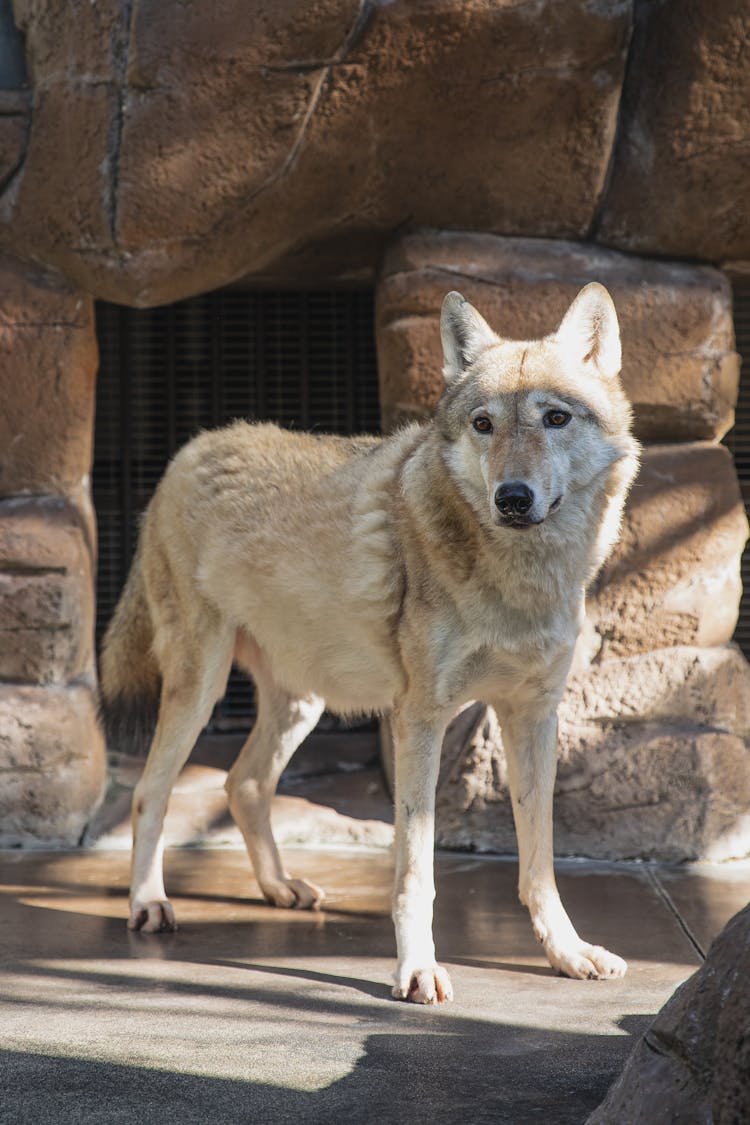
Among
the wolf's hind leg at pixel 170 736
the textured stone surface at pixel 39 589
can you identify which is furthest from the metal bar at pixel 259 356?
the wolf's hind leg at pixel 170 736

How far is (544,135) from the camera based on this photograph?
4988 millimetres

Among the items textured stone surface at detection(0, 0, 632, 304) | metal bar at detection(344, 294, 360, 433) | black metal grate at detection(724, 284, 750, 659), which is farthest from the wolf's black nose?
black metal grate at detection(724, 284, 750, 659)

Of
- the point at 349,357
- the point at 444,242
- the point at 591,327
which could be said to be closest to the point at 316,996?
the point at 591,327

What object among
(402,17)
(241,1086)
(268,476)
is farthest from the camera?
(402,17)

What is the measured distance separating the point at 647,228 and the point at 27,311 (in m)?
2.41

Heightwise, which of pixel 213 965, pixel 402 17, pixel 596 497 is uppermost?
pixel 402 17

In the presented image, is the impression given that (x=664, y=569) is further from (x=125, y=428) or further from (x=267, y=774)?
(x=125, y=428)

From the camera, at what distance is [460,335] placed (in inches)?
150

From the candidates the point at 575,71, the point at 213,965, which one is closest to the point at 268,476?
the point at 213,965

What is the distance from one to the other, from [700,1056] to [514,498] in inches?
62.2

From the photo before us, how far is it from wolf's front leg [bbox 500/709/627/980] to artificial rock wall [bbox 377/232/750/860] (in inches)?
48.0

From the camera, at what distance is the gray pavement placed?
261 cm

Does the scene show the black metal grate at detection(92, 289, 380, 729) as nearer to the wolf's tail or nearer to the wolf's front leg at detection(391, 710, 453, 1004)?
the wolf's tail

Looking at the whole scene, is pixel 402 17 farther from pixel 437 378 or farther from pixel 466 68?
pixel 437 378
